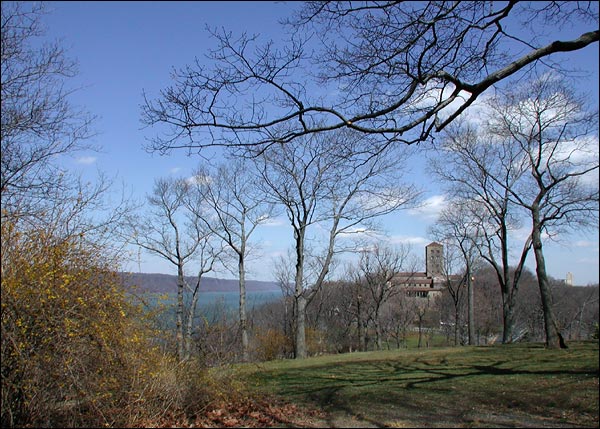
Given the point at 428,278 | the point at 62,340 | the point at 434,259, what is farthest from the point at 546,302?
the point at 428,278

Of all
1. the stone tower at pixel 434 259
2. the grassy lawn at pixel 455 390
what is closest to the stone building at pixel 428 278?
the stone tower at pixel 434 259

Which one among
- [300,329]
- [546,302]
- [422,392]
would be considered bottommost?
[300,329]

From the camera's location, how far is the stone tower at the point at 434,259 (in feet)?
112

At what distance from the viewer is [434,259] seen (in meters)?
35.2

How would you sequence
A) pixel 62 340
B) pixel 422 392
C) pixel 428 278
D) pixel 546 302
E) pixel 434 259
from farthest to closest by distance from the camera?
pixel 428 278, pixel 434 259, pixel 546 302, pixel 422 392, pixel 62 340

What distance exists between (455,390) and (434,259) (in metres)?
26.4

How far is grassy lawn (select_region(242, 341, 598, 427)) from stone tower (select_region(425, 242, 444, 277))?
63.2 feet

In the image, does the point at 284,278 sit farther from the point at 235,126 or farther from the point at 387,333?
the point at 235,126

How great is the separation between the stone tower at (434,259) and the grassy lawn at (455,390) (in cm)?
1926

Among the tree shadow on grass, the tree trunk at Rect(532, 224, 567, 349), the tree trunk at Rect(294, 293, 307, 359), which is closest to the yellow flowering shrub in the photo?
the tree shadow on grass

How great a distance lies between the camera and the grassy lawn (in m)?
7.32

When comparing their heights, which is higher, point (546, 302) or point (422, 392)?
point (546, 302)

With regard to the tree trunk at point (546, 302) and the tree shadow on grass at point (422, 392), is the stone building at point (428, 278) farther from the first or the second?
the tree shadow on grass at point (422, 392)

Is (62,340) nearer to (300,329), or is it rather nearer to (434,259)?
(300,329)
